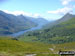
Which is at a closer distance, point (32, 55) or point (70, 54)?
point (70, 54)

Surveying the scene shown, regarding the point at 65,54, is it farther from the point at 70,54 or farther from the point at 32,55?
the point at 32,55

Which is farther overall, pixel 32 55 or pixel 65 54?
pixel 32 55

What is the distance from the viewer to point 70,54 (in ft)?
238

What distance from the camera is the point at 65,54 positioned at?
70.7m

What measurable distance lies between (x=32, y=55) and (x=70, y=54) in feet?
114

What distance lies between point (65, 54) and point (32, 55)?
34873 mm

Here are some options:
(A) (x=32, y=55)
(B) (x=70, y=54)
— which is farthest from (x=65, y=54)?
(A) (x=32, y=55)

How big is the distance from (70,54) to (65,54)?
323cm

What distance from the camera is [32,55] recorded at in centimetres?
10094
